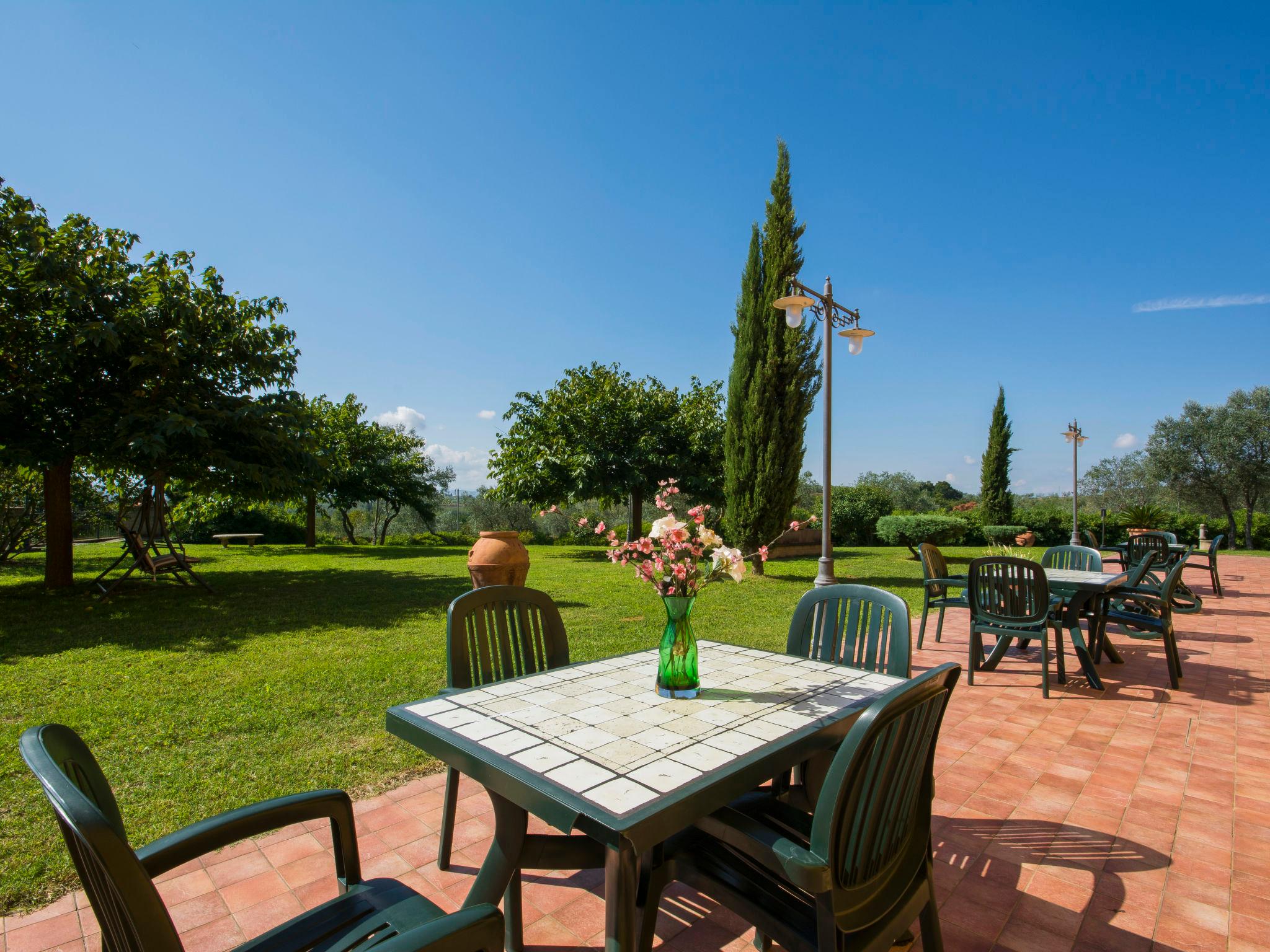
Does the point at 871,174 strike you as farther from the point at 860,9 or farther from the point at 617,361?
the point at 617,361

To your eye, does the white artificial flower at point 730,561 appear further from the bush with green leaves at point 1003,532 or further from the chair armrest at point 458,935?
the bush with green leaves at point 1003,532

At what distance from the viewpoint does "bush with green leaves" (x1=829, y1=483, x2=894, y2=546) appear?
22.5 m

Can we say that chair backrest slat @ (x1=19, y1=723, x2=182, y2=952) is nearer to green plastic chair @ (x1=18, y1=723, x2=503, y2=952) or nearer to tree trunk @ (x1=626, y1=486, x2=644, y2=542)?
green plastic chair @ (x1=18, y1=723, x2=503, y2=952)

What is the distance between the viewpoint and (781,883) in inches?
60.1

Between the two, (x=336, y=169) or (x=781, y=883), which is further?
(x=336, y=169)

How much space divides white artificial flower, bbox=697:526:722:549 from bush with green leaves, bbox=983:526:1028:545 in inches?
888

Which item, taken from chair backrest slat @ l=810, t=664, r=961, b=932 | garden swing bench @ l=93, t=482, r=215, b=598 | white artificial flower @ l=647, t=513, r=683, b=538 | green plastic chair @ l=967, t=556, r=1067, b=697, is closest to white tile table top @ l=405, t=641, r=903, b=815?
chair backrest slat @ l=810, t=664, r=961, b=932

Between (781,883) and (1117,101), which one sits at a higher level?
(1117,101)

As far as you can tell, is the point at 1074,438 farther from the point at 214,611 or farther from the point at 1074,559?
the point at 214,611

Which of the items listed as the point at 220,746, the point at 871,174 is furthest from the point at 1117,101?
the point at 220,746

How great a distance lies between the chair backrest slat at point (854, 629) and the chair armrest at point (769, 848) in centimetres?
112

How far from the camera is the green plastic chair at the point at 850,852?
1.26 meters

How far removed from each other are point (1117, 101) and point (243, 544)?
24.2m

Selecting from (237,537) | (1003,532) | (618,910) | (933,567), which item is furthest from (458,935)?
(1003,532)
